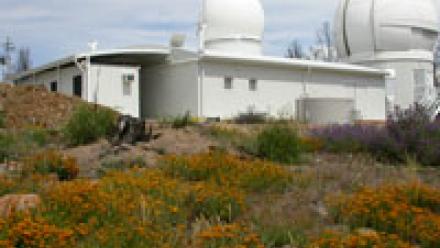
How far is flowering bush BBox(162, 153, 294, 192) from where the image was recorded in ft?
25.9

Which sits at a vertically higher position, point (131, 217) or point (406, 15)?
point (406, 15)

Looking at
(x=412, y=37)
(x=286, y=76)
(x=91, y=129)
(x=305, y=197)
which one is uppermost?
(x=412, y=37)

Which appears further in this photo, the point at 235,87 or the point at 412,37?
the point at 412,37

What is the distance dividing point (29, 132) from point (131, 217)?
27.2 ft

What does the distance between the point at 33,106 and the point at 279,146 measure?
10392 mm

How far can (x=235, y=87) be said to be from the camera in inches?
997

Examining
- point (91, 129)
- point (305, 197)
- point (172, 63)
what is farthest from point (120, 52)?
point (305, 197)

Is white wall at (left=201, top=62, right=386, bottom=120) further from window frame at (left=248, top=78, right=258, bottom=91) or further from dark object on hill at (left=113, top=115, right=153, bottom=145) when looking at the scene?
dark object on hill at (left=113, top=115, right=153, bottom=145)

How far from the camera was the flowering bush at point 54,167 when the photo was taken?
27.9ft

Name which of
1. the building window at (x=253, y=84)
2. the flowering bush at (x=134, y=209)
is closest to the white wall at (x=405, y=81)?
the building window at (x=253, y=84)

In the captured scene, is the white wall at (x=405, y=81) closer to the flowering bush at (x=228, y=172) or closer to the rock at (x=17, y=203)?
the flowering bush at (x=228, y=172)

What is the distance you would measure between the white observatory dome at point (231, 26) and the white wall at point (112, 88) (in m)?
7.54

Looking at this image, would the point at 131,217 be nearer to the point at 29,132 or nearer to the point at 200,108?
the point at 29,132

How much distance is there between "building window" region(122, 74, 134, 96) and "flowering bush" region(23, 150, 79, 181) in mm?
15674
